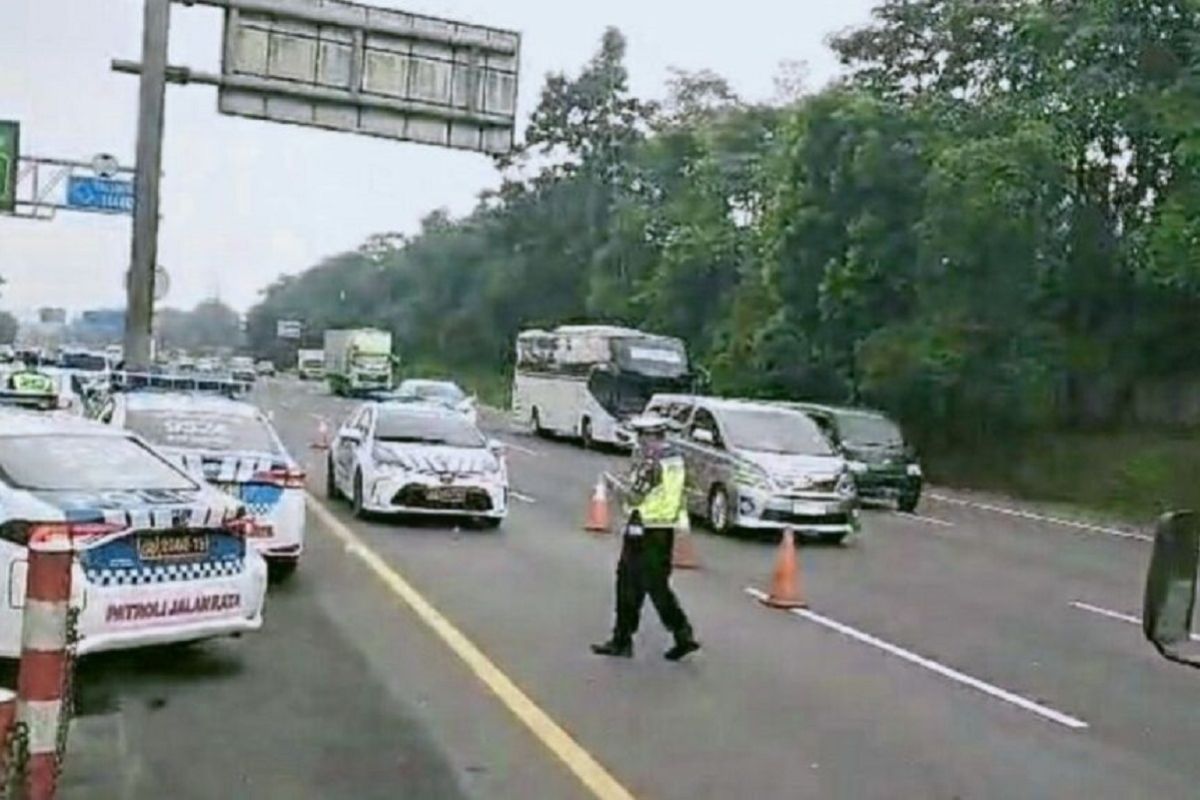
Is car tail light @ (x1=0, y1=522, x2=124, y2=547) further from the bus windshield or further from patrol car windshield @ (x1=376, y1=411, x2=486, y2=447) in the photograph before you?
the bus windshield

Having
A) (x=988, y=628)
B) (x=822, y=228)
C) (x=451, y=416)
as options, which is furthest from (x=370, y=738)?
(x=822, y=228)

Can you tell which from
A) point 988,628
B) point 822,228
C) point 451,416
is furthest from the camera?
point 822,228

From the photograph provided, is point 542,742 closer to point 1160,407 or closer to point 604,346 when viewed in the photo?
point 1160,407

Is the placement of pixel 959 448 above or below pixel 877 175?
below

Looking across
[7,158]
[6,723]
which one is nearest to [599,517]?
[6,723]

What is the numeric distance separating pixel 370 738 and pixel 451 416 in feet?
44.6

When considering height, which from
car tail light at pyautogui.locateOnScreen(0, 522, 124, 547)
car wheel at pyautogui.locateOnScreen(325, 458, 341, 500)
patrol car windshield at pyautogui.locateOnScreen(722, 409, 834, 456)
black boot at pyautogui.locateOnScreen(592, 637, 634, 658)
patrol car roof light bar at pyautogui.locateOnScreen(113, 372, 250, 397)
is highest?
patrol car roof light bar at pyautogui.locateOnScreen(113, 372, 250, 397)

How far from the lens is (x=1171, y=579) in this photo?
11.8ft

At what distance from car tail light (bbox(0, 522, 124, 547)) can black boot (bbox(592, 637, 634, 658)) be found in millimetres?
3494

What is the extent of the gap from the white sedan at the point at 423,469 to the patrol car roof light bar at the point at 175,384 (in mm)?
1856

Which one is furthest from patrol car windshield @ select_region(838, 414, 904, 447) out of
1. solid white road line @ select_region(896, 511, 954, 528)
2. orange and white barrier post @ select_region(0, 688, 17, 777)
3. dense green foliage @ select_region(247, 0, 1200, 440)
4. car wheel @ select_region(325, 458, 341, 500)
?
orange and white barrier post @ select_region(0, 688, 17, 777)

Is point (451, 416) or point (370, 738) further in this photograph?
point (451, 416)

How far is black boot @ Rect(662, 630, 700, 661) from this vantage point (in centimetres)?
Answer: 1129

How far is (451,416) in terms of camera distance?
22031 millimetres
